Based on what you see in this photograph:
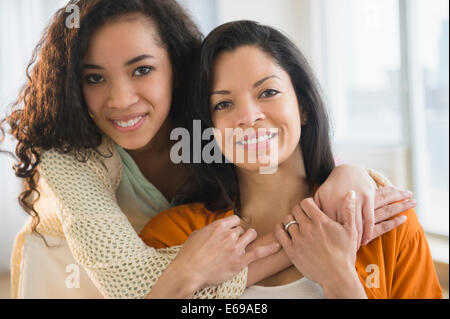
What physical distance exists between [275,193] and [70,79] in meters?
0.66

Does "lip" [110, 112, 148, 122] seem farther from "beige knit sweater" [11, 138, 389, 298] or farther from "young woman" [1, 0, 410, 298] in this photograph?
"beige knit sweater" [11, 138, 389, 298]

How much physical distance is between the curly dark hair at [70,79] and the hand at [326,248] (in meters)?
0.54

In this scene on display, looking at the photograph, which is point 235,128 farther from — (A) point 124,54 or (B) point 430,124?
(B) point 430,124

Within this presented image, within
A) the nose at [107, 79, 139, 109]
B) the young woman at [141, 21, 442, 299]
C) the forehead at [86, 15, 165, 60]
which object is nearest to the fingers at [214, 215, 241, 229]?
the young woman at [141, 21, 442, 299]

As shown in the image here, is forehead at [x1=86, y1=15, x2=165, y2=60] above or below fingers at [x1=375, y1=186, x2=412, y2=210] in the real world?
above

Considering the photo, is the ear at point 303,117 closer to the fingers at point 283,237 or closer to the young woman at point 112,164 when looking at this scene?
the young woman at point 112,164

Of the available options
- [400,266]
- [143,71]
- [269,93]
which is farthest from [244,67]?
[400,266]

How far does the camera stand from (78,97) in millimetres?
1340

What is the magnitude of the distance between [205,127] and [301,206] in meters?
0.37

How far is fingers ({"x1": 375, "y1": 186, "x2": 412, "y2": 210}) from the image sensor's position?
1.17 meters

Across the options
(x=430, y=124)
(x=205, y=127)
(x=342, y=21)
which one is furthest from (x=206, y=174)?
(x=342, y=21)

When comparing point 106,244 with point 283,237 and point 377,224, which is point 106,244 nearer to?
point 283,237

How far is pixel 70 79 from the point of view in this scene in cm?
129

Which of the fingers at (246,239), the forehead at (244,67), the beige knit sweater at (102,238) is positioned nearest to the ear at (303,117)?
the forehead at (244,67)
